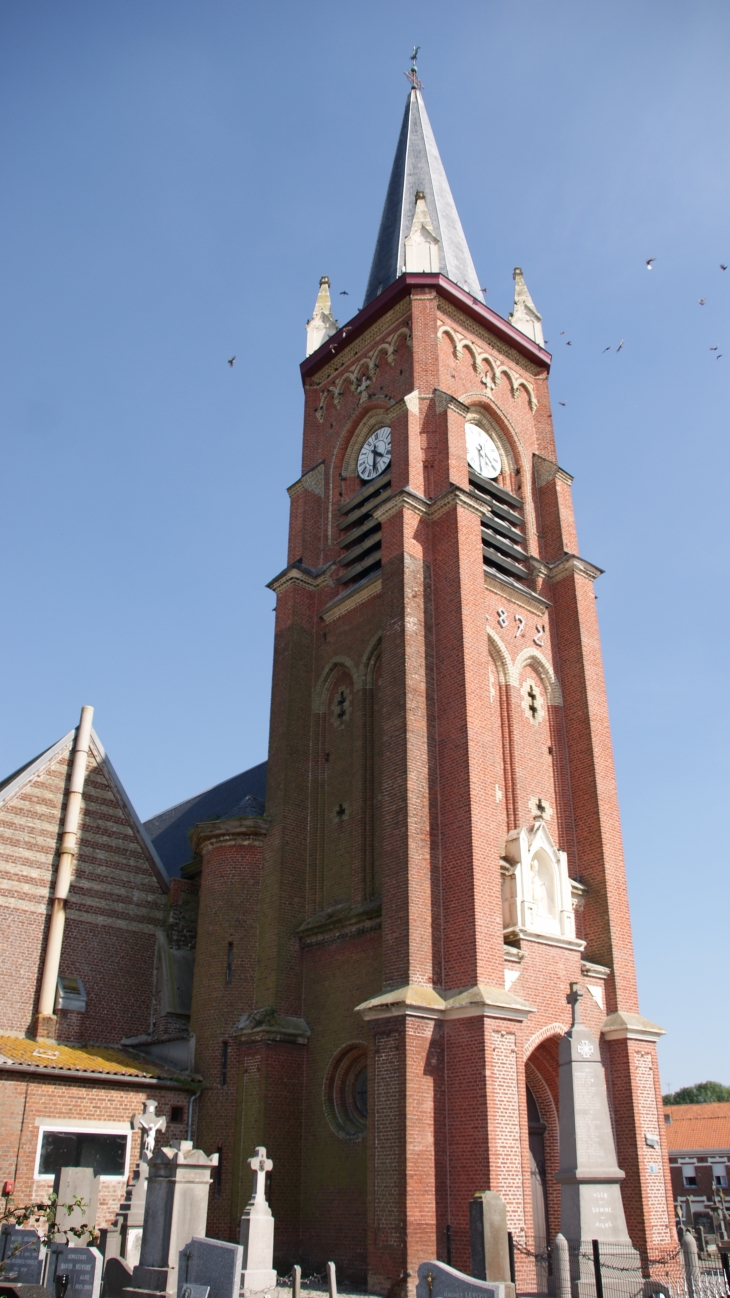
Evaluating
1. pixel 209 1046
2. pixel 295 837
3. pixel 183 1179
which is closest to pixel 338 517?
pixel 295 837

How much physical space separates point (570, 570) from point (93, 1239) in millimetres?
16825

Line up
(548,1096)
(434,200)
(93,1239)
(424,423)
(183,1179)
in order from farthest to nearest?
(434,200)
(424,423)
(548,1096)
(93,1239)
(183,1179)

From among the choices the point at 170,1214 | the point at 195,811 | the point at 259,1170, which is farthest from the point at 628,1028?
→ the point at 195,811

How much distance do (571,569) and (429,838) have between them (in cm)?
900

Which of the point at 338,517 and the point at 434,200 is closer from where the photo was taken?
the point at 338,517

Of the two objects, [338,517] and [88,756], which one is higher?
[338,517]

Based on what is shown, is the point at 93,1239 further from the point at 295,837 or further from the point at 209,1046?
the point at 295,837

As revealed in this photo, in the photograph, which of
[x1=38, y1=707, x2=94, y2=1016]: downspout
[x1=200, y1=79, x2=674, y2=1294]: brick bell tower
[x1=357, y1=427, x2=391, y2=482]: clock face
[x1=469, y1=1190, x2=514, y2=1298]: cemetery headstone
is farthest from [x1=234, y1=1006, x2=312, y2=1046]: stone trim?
[x1=357, y1=427, x2=391, y2=482]: clock face

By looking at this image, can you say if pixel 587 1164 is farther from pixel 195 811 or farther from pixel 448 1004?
pixel 195 811

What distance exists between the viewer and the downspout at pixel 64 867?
20984 millimetres

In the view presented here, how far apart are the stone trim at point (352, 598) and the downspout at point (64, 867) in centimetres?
636

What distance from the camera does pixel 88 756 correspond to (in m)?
24.2

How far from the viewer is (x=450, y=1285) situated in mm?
9562

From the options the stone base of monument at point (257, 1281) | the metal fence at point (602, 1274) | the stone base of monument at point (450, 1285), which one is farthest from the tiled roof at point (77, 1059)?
the stone base of monument at point (450, 1285)
